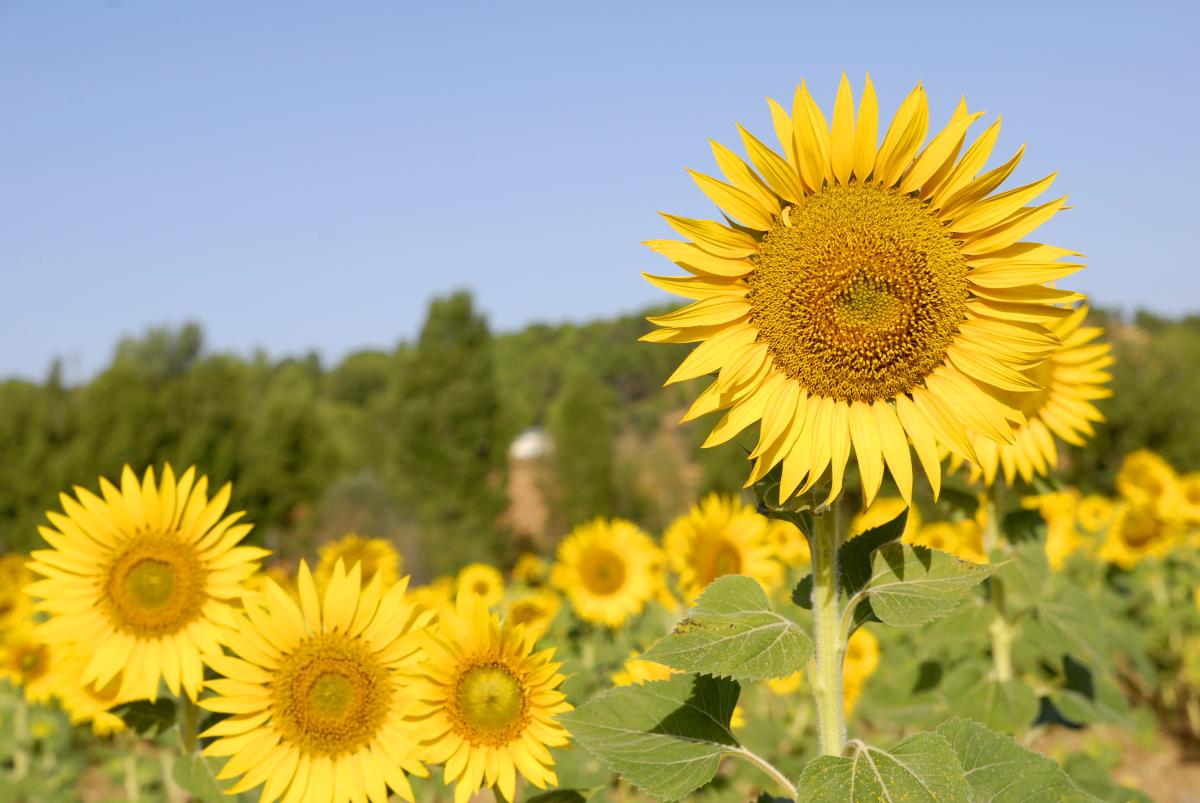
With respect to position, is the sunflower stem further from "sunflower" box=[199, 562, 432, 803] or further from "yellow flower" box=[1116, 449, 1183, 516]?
"yellow flower" box=[1116, 449, 1183, 516]

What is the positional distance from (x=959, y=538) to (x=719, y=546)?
1279 mm

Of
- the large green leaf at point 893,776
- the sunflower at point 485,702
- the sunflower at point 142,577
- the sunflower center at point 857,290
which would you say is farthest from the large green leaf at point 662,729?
the sunflower at point 142,577

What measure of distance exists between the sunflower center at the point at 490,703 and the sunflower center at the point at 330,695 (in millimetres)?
189

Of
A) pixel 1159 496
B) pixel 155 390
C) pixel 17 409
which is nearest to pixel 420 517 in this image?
pixel 155 390

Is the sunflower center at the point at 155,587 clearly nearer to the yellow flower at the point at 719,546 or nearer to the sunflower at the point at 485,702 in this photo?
the sunflower at the point at 485,702

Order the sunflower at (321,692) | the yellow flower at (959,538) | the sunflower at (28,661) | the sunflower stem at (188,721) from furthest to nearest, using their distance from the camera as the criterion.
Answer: the sunflower at (28,661) < the yellow flower at (959,538) < the sunflower stem at (188,721) < the sunflower at (321,692)

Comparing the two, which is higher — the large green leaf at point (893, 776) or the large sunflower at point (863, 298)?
the large sunflower at point (863, 298)

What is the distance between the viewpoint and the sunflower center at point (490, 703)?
2.32 metres

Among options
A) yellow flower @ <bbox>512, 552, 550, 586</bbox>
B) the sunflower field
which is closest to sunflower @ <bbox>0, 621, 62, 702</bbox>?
the sunflower field

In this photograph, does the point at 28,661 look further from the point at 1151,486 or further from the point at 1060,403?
the point at 1151,486

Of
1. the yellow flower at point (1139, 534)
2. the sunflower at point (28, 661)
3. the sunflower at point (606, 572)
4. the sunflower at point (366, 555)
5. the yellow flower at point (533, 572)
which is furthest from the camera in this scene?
the yellow flower at point (533, 572)

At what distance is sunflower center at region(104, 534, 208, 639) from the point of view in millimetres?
2639

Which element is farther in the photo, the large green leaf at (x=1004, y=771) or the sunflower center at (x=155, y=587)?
the sunflower center at (x=155, y=587)

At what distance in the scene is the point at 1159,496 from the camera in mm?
8727
